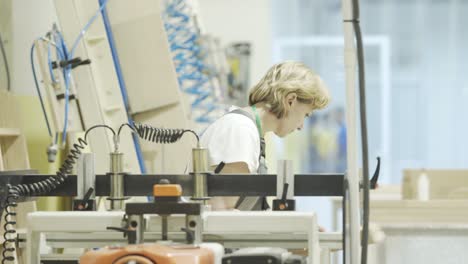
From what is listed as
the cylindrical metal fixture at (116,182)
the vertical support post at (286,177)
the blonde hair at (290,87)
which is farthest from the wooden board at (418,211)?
the cylindrical metal fixture at (116,182)

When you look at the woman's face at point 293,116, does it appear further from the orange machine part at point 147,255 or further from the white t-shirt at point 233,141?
the orange machine part at point 147,255

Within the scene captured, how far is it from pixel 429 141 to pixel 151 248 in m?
7.10

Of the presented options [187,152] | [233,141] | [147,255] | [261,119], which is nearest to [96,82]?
[187,152]

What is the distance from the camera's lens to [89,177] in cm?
189

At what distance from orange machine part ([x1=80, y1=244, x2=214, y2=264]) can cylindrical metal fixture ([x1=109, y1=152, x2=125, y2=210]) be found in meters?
0.40

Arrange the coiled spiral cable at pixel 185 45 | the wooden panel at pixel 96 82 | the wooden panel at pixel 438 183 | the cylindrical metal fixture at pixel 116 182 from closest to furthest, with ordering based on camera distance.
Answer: the cylindrical metal fixture at pixel 116 182, the wooden panel at pixel 96 82, the coiled spiral cable at pixel 185 45, the wooden panel at pixel 438 183

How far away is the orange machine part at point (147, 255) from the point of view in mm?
1417

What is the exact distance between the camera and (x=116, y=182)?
6.17 feet

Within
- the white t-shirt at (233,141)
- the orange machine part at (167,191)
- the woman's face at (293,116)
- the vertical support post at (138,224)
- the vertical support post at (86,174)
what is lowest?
the vertical support post at (138,224)

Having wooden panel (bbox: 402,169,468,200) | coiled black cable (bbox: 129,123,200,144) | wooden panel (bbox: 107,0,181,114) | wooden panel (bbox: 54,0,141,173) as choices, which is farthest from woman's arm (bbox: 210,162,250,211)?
wooden panel (bbox: 402,169,468,200)

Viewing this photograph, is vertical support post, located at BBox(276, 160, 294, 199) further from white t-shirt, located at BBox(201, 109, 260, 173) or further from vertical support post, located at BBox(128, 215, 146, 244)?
white t-shirt, located at BBox(201, 109, 260, 173)

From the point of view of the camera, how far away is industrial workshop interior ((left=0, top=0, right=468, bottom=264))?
1.70 m

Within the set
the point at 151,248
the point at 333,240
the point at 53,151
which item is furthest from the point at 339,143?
the point at 151,248

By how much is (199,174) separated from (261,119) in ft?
3.06
